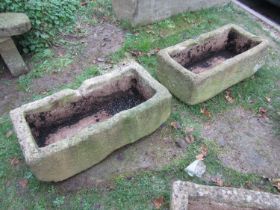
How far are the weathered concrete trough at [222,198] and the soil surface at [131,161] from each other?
3.32 ft

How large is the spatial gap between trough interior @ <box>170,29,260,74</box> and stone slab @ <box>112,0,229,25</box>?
56.9 inches

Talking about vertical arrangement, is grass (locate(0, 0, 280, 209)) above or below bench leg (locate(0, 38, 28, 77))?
below

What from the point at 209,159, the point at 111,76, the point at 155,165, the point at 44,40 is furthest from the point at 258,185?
the point at 44,40

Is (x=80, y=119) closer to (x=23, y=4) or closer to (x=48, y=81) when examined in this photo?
(x=48, y=81)

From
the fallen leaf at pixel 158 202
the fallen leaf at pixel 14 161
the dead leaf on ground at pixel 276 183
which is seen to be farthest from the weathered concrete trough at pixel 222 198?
the fallen leaf at pixel 14 161

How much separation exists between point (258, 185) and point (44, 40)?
13.1 ft

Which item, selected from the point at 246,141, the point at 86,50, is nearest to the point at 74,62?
the point at 86,50

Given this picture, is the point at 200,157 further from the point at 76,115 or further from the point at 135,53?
the point at 135,53

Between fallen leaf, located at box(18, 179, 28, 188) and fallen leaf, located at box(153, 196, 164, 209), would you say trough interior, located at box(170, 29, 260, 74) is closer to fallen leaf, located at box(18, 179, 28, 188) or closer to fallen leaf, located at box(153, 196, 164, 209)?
fallen leaf, located at box(153, 196, 164, 209)

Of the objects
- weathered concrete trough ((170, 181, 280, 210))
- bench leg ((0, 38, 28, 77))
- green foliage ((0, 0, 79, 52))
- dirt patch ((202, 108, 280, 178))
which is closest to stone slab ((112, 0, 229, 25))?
green foliage ((0, 0, 79, 52))

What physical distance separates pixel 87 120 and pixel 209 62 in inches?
87.6

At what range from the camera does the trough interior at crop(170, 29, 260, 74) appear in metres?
4.44

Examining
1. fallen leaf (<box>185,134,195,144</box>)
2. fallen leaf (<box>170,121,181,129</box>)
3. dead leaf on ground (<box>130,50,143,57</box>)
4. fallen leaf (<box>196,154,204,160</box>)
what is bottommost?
fallen leaf (<box>196,154,204,160</box>)

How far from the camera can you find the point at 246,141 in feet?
12.6
